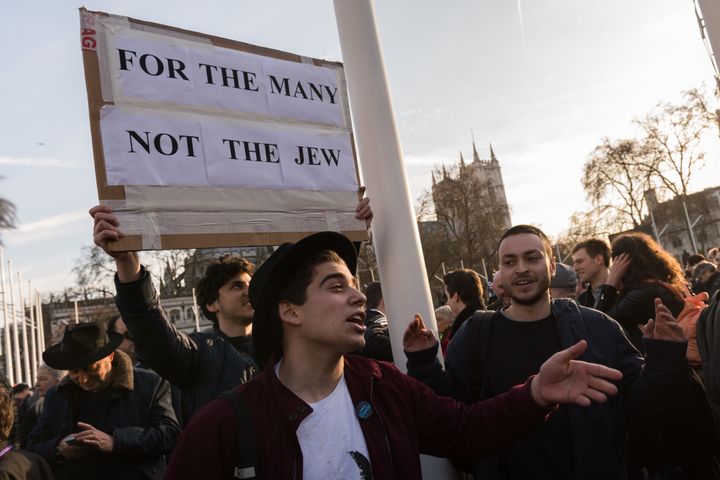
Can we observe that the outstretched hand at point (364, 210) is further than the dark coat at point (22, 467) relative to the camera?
Yes

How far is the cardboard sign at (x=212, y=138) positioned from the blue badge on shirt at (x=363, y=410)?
1.05 meters

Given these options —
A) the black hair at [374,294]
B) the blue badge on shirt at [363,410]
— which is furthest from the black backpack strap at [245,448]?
the black hair at [374,294]

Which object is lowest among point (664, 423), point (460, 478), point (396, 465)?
point (460, 478)

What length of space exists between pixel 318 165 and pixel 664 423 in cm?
201

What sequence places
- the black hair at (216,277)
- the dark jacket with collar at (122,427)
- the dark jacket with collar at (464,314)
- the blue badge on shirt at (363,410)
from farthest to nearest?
the dark jacket with collar at (464,314)
the black hair at (216,277)
the dark jacket with collar at (122,427)
the blue badge on shirt at (363,410)

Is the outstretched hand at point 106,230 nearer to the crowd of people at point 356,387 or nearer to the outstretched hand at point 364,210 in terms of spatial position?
the crowd of people at point 356,387

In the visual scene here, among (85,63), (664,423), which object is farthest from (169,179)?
(664,423)

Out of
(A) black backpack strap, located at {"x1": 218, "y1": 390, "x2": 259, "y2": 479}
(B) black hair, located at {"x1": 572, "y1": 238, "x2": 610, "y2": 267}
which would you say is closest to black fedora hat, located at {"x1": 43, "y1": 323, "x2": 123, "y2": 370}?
(A) black backpack strap, located at {"x1": 218, "y1": 390, "x2": 259, "y2": 479}

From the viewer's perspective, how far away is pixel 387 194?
112 inches

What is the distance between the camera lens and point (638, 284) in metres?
4.20

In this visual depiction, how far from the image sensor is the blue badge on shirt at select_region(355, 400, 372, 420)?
2.00 meters

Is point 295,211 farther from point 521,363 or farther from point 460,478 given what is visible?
point 460,478

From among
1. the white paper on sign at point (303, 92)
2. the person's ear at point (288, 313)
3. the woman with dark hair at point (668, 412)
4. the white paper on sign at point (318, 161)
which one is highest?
the white paper on sign at point (303, 92)

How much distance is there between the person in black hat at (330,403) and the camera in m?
1.80
